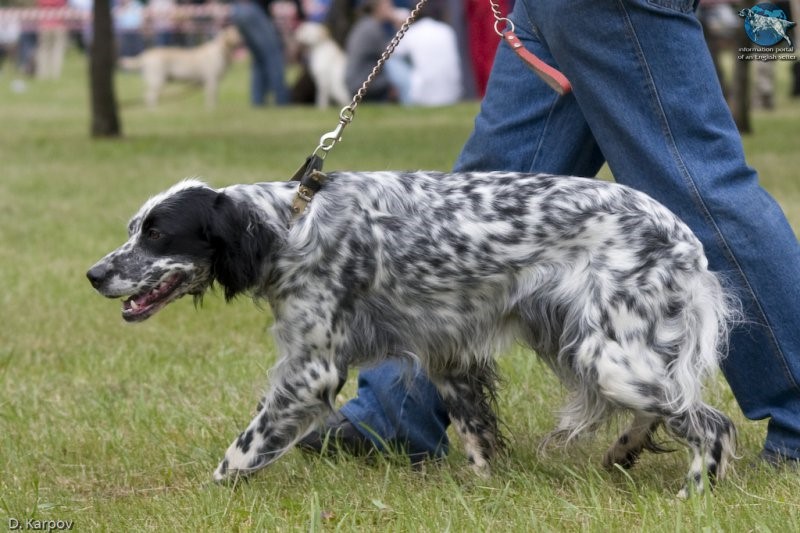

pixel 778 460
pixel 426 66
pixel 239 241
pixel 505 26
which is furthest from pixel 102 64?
pixel 778 460

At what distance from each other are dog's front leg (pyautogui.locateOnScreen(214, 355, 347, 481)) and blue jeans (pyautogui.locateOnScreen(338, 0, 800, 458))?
3.38ft

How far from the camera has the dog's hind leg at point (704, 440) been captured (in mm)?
3508

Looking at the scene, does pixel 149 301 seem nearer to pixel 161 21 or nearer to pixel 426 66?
pixel 426 66

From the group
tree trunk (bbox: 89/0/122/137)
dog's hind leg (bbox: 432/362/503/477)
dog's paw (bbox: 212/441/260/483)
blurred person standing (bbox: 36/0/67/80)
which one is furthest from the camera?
blurred person standing (bbox: 36/0/67/80)

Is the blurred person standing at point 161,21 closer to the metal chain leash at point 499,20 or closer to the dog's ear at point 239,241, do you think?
the metal chain leash at point 499,20

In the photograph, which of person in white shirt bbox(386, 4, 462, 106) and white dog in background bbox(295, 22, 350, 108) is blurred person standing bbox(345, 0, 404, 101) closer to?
person in white shirt bbox(386, 4, 462, 106)

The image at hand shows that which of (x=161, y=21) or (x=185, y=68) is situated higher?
(x=185, y=68)

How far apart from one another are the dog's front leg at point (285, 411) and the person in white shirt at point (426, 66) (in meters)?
16.3

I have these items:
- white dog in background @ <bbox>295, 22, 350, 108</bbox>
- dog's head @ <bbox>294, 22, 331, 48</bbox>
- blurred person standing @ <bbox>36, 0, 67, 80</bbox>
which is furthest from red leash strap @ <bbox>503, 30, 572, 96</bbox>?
blurred person standing @ <bbox>36, 0, 67, 80</bbox>

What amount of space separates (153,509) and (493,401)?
1139mm

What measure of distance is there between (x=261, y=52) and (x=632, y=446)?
17.9 m

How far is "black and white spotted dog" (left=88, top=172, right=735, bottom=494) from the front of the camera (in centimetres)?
346

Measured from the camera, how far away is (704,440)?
352 centimetres

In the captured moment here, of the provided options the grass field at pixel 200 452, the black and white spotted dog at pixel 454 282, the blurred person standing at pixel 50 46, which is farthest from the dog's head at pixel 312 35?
the black and white spotted dog at pixel 454 282
